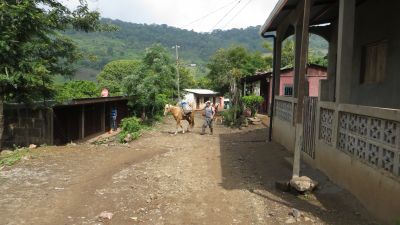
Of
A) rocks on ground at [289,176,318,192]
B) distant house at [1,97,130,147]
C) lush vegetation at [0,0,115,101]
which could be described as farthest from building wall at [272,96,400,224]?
distant house at [1,97,130,147]

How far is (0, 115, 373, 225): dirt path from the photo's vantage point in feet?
20.5

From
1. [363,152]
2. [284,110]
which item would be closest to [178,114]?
[284,110]

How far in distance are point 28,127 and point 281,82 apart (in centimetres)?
1907

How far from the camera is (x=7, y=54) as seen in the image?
41.7 ft

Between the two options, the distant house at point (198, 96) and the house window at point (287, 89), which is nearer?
the house window at point (287, 89)

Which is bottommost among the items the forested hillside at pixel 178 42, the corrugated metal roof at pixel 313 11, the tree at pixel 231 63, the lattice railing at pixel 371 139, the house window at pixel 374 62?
the lattice railing at pixel 371 139

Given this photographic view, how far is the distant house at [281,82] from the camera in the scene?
29.3 m

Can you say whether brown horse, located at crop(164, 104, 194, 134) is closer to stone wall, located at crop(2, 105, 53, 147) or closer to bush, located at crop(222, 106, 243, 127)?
bush, located at crop(222, 106, 243, 127)

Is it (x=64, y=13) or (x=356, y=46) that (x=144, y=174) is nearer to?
(x=356, y=46)

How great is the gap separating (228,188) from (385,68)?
5006 mm

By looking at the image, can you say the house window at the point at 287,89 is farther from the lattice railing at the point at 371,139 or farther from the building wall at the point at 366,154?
the lattice railing at the point at 371,139

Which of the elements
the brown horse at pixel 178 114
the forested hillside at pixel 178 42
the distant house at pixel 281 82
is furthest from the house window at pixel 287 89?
the forested hillside at pixel 178 42

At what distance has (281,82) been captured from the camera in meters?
30.5

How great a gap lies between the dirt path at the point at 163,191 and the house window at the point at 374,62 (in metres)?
3.13
